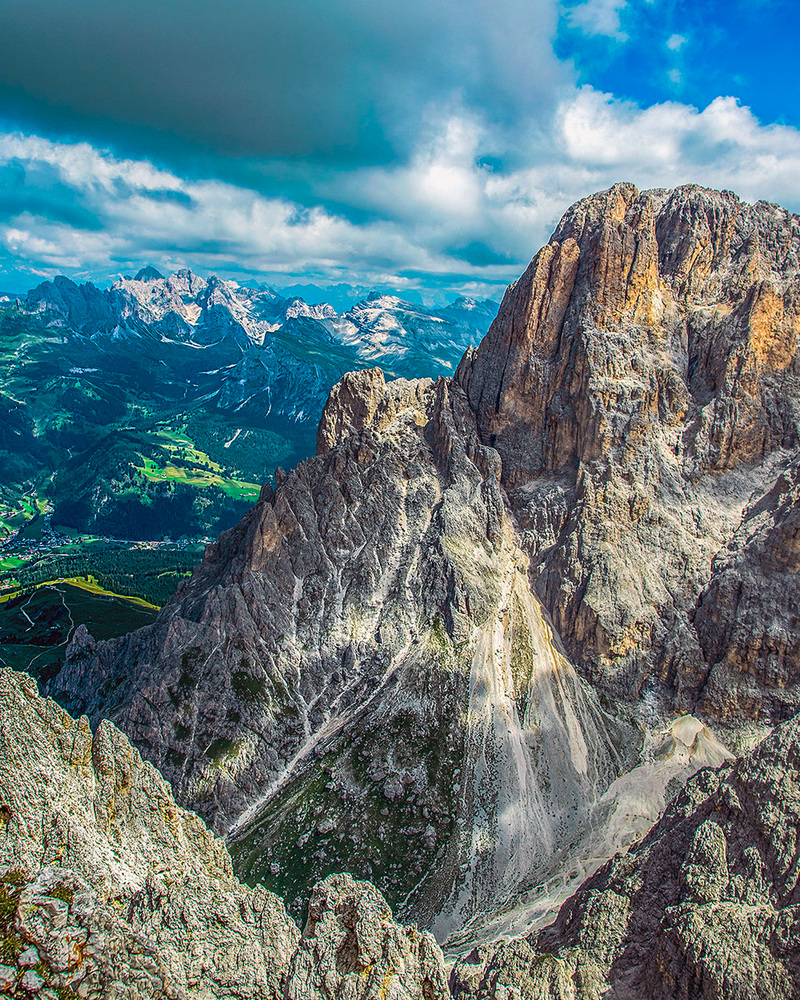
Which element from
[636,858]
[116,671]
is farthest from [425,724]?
[116,671]

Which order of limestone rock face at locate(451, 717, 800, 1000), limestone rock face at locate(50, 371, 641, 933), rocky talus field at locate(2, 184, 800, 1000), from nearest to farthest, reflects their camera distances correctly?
1. limestone rock face at locate(451, 717, 800, 1000)
2. rocky talus field at locate(2, 184, 800, 1000)
3. limestone rock face at locate(50, 371, 641, 933)

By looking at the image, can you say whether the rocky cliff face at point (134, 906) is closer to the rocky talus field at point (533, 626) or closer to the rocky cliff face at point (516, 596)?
the rocky talus field at point (533, 626)

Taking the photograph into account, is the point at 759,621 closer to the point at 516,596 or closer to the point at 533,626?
the point at 533,626

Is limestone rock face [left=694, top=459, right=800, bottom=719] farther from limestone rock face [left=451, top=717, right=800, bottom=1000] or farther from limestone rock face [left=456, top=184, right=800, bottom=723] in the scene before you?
limestone rock face [left=451, top=717, right=800, bottom=1000]

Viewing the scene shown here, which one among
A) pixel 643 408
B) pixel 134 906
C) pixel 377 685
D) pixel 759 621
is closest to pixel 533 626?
pixel 377 685

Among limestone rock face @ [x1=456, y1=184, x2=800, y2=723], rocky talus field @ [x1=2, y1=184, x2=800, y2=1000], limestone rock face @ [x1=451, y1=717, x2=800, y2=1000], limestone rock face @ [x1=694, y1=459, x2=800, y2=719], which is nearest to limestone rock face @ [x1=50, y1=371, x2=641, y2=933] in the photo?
rocky talus field @ [x1=2, y1=184, x2=800, y2=1000]

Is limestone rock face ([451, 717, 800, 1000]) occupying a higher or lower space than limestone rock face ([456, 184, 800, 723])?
lower

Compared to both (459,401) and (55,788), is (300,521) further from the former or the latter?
(55,788)
